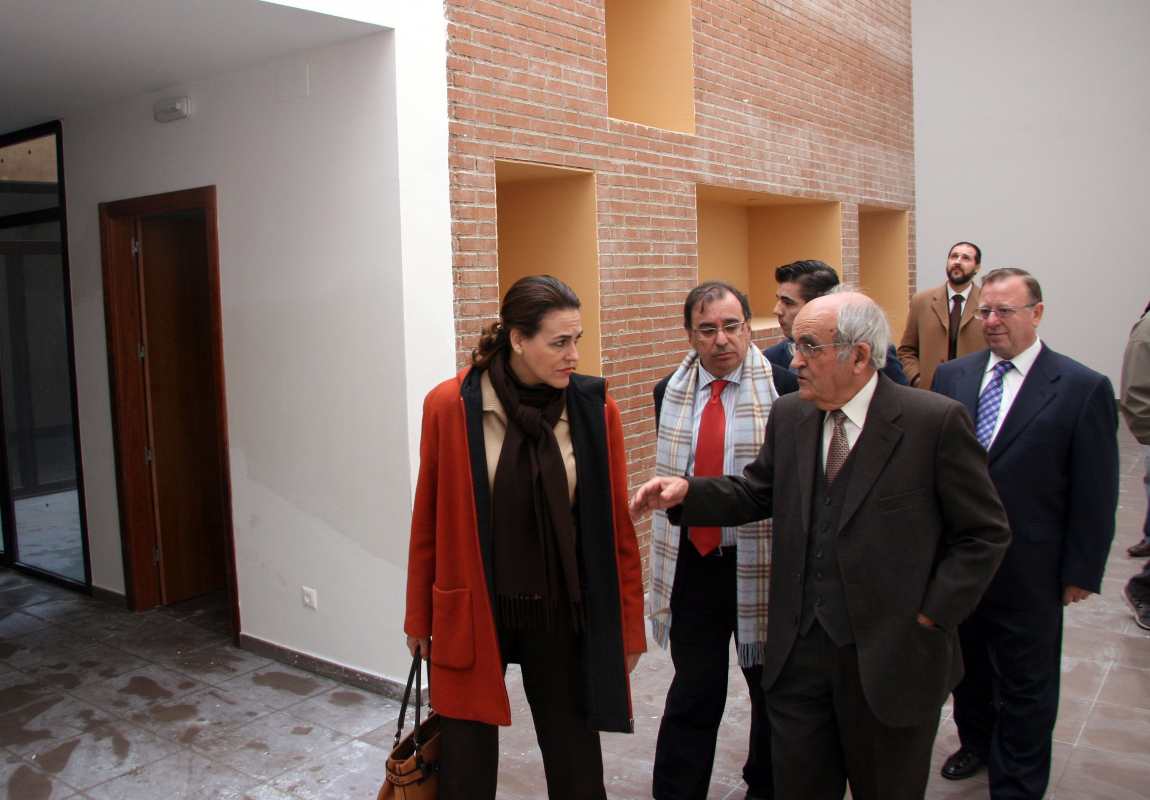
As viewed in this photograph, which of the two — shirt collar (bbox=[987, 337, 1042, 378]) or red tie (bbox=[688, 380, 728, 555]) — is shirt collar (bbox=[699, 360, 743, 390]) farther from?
shirt collar (bbox=[987, 337, 1042, 378])

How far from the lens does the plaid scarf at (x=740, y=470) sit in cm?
339

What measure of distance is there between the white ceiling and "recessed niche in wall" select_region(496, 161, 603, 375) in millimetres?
1530

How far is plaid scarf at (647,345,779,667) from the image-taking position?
3.39m

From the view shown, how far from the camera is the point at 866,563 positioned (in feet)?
8.47

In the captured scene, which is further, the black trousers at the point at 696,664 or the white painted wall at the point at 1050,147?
the white painted wall at the point at 1050,147

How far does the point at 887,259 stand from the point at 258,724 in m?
8.75

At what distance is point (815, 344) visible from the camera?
2666 millimetres

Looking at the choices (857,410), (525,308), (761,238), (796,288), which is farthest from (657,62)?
(857,410)

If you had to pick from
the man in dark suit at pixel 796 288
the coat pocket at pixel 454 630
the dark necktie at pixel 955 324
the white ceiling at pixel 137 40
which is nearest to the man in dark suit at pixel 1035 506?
the man in dark suit at pixel 796 288

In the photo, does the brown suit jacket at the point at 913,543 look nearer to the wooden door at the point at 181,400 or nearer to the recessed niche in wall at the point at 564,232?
the recessed niche in wall at the point at 564,232

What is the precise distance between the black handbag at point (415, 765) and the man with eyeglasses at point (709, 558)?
972 mm

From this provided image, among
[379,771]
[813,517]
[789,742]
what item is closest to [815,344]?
[813,517]

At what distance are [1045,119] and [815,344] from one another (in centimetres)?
1208

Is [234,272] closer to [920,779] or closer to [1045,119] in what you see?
[920,779]
